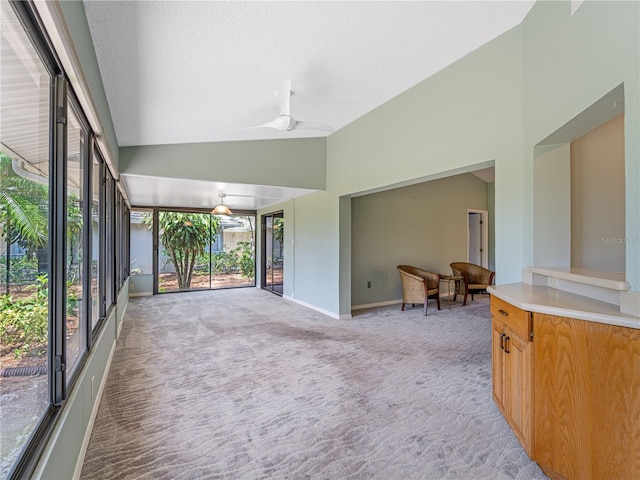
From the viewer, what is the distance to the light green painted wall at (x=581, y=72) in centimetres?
151

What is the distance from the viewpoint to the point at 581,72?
1.97 metres

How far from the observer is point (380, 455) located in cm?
192

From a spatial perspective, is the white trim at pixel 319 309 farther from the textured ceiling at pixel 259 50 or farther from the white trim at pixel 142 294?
the textured ceiling at pixel 259 50

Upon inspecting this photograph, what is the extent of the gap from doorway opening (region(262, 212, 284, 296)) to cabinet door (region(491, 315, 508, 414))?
5.54 meters

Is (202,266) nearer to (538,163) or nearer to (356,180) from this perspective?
(356,180)

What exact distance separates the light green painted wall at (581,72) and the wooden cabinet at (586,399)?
31cm

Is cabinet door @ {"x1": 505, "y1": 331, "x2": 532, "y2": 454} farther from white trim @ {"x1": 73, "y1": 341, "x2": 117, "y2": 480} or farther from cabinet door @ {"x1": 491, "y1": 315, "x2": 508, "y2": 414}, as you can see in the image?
white trim @ {"x1": 73, "y1": 341, "x2": 117, "y2": 480}

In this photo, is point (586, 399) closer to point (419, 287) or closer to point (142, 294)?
point (419, 287)

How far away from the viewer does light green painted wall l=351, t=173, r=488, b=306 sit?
6.05m

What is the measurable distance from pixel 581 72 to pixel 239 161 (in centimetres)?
418

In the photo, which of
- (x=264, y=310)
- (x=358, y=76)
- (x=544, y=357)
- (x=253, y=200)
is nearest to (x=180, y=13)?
(x=358, y=76)

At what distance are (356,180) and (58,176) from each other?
395 centimetres

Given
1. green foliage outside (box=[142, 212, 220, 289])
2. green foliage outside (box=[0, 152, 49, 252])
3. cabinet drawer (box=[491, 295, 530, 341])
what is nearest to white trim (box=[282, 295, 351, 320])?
green foliage outside (box=[142, 212, 220, 289])

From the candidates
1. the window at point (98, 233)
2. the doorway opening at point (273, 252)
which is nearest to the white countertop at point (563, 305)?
the window at point (98, 233)
